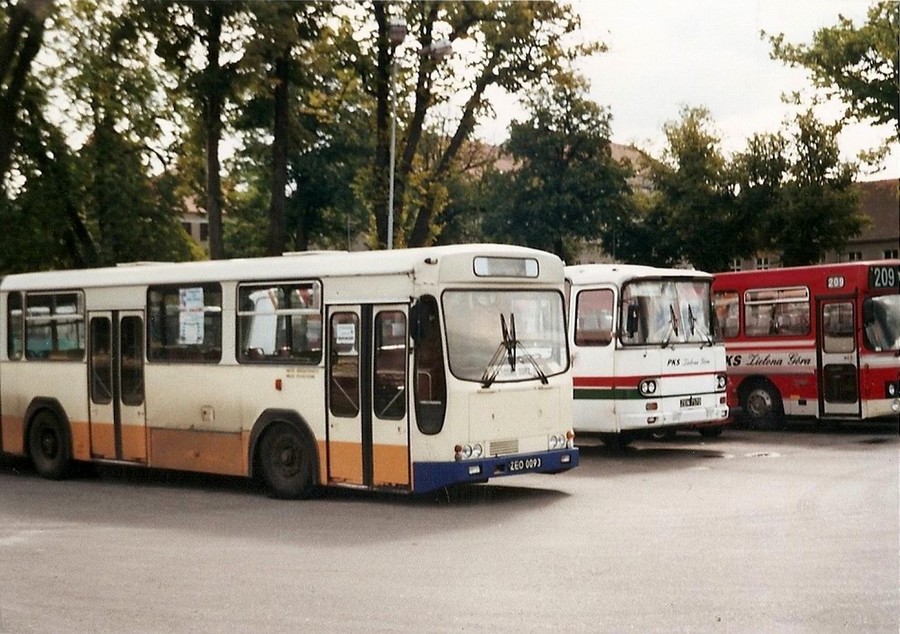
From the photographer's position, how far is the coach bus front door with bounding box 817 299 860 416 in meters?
23.1

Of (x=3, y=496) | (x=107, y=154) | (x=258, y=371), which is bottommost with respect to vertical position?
(x=3, y=496)

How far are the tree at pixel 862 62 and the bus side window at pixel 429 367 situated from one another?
2399 centimetres

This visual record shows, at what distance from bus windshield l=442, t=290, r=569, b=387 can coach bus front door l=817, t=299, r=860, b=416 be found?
957 cm

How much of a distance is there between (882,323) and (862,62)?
15919 mm

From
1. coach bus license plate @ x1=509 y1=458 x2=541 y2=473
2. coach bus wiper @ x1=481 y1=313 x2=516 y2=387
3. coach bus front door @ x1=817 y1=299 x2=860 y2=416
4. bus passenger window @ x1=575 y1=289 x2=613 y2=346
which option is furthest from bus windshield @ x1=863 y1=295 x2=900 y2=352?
coach bus wiper @ x1=481 y1=313 x2=516 y2=387

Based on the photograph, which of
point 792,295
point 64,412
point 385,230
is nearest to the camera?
point 64,412

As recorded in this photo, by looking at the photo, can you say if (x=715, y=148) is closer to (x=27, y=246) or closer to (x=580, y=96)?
(x=580, y=96)

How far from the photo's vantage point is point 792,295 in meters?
24.3

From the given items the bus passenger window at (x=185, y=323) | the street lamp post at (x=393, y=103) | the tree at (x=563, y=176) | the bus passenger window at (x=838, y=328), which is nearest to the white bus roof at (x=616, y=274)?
the bus passenger window at (x=838, y=328)

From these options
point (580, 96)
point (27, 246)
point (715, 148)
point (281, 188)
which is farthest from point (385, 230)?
point (580, 96)

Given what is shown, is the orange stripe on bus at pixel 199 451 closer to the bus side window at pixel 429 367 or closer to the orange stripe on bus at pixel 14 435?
the bus side window at pixel 429 367

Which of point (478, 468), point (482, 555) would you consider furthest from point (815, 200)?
point (482, 555)

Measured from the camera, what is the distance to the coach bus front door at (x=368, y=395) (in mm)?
14242

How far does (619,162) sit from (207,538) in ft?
197
